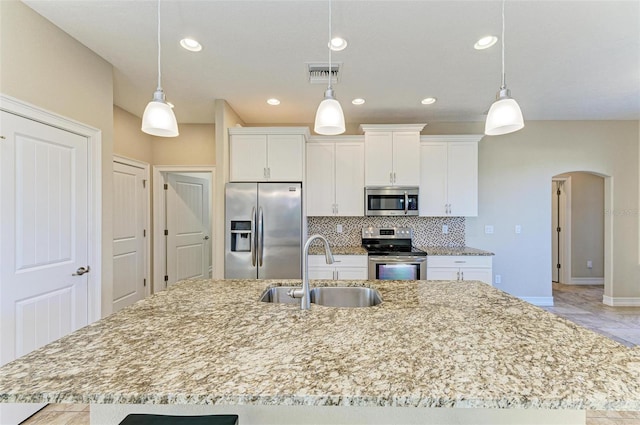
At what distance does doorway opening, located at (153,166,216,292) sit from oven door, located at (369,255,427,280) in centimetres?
228

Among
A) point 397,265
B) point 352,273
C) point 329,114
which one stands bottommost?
point 352,273

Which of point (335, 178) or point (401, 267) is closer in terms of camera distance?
point (401, 267)

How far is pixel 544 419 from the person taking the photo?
1023 millimetres

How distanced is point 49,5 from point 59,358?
7.46ft

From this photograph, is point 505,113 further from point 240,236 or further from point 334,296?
point 240,236

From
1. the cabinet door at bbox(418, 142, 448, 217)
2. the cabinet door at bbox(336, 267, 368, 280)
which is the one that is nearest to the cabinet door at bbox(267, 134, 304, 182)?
the cabinet door at bbox(336, 267, 368, 280)

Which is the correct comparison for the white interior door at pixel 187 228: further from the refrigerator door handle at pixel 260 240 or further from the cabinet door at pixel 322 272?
the cabinet door at pixel 322 272

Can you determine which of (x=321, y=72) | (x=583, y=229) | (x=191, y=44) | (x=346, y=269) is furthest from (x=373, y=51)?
(x=583, y=229)

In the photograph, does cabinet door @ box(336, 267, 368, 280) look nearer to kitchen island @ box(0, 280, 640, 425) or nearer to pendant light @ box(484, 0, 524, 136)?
kitchen island @ box(0, 280, 640, 425)

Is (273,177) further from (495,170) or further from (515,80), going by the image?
(495,170)

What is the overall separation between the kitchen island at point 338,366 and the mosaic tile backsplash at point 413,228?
274cm

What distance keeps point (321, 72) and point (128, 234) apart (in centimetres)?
326

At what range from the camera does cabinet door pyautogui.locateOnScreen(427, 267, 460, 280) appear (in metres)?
3.43

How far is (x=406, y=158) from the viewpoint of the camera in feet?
12.3
